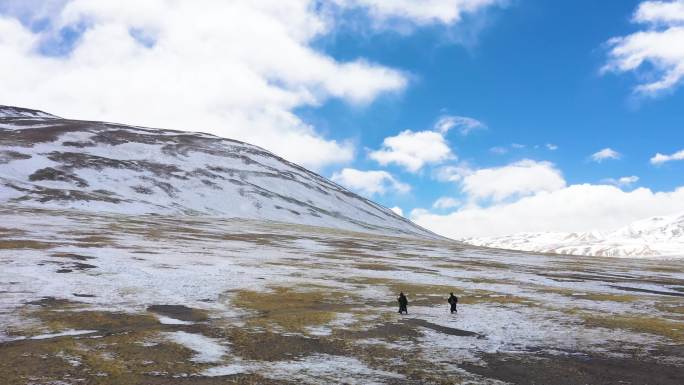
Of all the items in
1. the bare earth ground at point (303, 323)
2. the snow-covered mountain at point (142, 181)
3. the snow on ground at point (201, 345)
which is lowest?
the snow on ground at point (201, 345)

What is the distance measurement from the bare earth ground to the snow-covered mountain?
6783 centimetres

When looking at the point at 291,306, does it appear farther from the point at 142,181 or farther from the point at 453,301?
the point at 142,181

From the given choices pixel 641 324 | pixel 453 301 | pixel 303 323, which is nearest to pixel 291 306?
pixel 303 323

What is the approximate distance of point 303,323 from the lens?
3052 centimetres

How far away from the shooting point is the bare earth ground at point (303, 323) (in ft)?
70.4

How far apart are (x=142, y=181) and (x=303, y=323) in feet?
432

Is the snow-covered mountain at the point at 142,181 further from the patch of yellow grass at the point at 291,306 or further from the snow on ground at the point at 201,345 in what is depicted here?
the snow on ground at the point at 201,345

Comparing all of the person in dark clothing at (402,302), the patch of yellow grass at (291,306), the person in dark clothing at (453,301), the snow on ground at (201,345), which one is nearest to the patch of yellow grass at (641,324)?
the person in dark clothing at (453,301)

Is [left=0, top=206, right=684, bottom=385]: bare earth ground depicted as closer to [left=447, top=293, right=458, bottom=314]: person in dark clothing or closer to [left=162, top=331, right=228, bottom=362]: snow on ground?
[left=162, top=331, right=228, bottom=362]: snow on ground

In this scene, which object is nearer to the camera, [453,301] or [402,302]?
[402,302]

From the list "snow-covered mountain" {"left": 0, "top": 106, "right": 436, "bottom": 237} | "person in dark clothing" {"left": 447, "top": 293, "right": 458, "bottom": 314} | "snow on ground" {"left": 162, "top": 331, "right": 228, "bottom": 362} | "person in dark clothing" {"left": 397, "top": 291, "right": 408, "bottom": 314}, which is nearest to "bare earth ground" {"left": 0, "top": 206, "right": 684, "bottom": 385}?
"snow on ground" {"left": 162, "top": 331, "right": 228, "bottom": 362}

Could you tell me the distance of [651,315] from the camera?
37500 mm

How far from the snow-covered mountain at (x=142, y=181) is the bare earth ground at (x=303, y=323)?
67828mm

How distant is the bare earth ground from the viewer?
21469 mm
